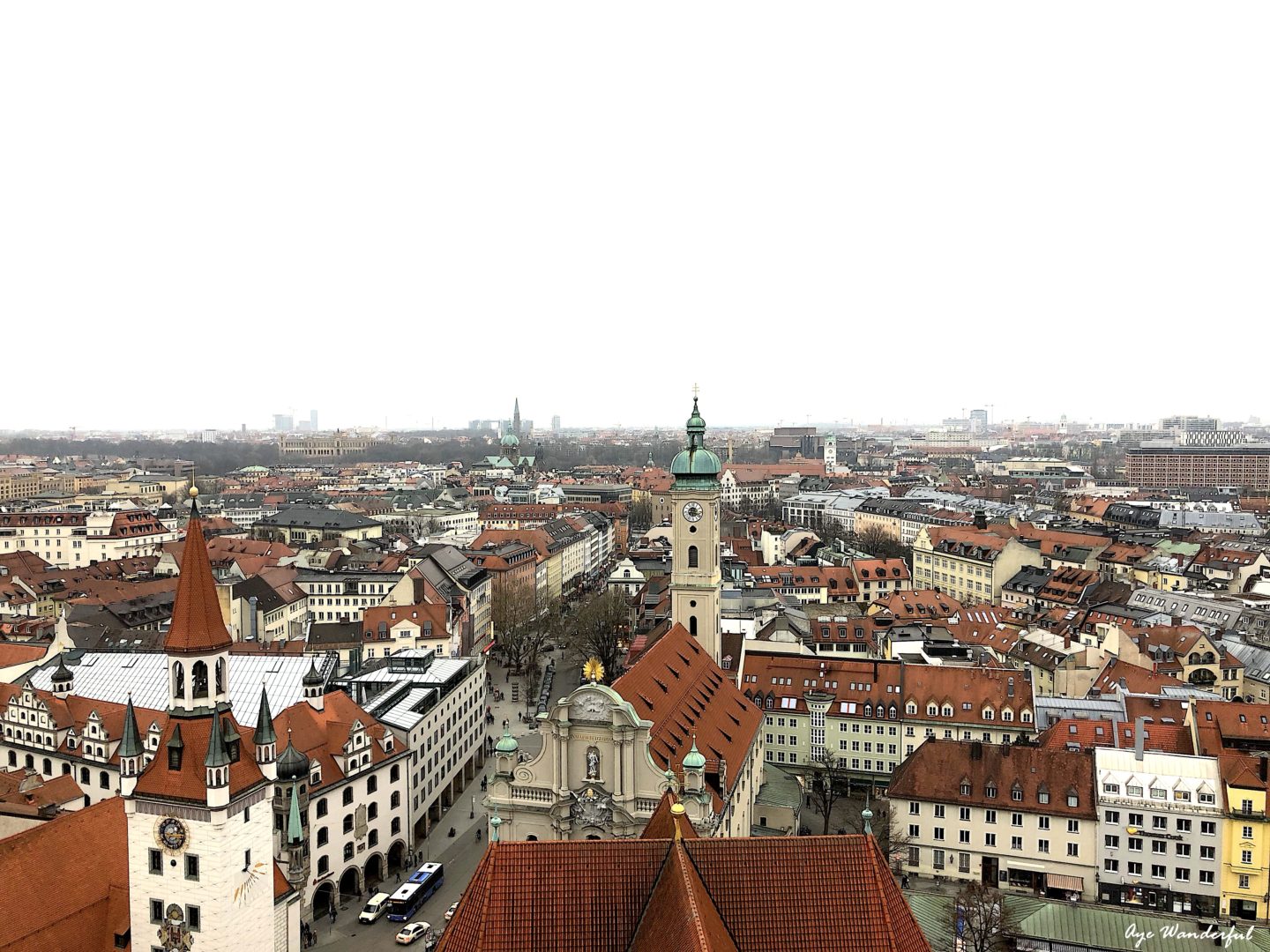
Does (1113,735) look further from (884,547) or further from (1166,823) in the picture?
(884,547)

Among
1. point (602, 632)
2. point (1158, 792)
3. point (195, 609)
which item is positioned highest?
point (195, 609)

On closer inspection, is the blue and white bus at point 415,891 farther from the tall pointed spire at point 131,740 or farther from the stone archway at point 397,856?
the tall pointed spire at point 131,740

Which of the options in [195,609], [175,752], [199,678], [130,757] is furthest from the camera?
[195,609]

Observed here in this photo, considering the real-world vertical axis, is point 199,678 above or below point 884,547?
above

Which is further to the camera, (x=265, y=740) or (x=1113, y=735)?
(x=1113, y=735)

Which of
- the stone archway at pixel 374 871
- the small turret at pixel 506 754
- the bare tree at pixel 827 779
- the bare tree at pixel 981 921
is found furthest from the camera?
the bare tree at pixel 827 779

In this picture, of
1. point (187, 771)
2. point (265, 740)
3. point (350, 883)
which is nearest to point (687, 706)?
point (350, 883)

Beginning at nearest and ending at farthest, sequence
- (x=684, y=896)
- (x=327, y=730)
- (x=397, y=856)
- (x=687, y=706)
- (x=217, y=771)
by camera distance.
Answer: (x=684, y=896)
(x=217, y=771)
(x=687, y=706)
(x=327, y=730)
(x=397, y=856)

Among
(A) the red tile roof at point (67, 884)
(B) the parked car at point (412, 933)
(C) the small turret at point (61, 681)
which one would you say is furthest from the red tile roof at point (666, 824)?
(C) the small turret at point (61, 681)
